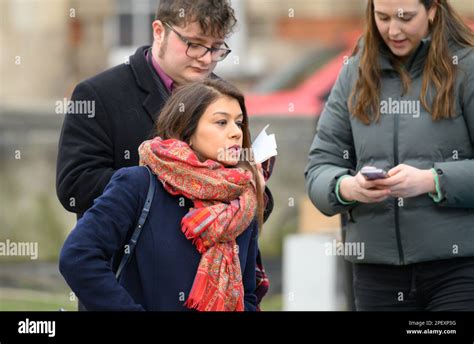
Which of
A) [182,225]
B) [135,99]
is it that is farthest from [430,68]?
[182,225]

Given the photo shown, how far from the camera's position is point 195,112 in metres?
4.62

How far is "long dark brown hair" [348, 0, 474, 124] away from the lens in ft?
16.6

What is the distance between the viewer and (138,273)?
449 centimetres

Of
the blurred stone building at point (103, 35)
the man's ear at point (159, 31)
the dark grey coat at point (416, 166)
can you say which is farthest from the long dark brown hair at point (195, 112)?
the blurred stone building at point (103, 35)

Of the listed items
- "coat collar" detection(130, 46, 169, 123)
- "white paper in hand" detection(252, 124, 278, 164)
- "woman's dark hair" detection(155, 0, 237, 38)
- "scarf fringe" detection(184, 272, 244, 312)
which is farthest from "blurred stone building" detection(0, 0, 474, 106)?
"scarf fringe" detection(184, 272, 244, 312)

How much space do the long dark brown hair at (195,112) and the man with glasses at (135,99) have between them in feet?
1.01

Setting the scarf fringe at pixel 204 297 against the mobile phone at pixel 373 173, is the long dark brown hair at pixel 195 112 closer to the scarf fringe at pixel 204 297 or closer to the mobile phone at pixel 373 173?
the scarf fringe at pixel 204 297

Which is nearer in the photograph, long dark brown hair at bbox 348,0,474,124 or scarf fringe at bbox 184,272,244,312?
scarf fringe at bbox 184,272,244,312

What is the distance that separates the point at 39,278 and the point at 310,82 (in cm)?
342

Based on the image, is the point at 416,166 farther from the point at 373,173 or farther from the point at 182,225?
the point at 182,225

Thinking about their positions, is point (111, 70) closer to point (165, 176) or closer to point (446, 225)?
point (165, 176)

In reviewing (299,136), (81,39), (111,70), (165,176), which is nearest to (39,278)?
(299,136)

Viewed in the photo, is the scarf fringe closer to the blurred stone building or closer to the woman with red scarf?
the woman with red scarf

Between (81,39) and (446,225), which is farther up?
(81,39)
